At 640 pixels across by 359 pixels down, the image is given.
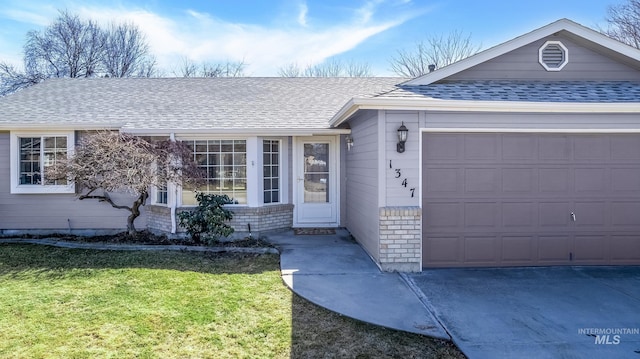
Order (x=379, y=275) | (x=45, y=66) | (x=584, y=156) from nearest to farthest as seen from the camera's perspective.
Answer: (x=379, y=275), (x=584, y=156), (x=45, y=66)

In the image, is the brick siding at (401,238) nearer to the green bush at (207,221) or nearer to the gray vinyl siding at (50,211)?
the green bush at (207,221)

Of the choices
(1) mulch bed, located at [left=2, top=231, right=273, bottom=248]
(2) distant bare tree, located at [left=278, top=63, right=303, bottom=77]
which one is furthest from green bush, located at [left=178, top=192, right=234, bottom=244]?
(2) distant bare tree, located at [left=278, top=63, right=303, bottom=77]

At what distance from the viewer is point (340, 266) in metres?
6.34

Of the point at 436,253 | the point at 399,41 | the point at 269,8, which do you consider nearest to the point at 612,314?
the point at 436,253

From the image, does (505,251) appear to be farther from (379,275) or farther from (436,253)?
(379,275)

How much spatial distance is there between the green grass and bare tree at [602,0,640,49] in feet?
74.3

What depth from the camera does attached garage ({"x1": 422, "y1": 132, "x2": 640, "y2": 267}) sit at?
20.4ft

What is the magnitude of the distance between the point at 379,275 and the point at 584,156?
3987mm

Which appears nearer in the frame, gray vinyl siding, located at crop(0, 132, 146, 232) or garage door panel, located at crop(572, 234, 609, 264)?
garage door panel, located at crop(572, 234, 609, 264)

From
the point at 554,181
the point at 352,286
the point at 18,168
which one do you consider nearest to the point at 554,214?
the point at 554,181

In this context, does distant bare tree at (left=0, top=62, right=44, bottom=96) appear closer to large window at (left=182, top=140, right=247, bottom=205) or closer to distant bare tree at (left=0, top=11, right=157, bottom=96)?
distant bare tree at (left=0, top=11, right=157, bottom=96)

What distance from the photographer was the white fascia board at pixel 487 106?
5703 millimetres

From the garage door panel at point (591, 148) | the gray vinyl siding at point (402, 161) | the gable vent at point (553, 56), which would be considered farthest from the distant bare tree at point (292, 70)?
the garage door panel at point (591, 148)
